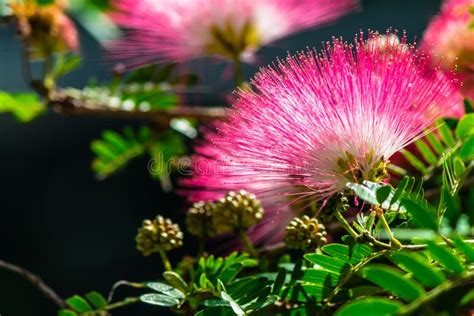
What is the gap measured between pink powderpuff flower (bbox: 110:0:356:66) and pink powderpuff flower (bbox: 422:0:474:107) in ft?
0.60

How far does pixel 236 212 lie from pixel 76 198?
4.80ft

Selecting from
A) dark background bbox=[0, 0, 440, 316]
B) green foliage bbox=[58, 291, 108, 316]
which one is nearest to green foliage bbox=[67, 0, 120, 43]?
dark background bbox=[0, 0, 440, 316]

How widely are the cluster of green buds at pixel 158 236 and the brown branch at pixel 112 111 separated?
335 millimetres

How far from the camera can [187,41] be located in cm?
105

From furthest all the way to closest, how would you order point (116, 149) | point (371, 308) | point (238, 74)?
point (116, 149)
point (238, 74)
point (371, 308)

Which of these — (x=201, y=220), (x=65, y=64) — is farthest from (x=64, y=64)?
(x=201, y=220)

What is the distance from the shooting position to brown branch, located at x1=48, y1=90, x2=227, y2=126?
1.08m

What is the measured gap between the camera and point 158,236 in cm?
75

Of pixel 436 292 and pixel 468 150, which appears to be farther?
pixel 468 150

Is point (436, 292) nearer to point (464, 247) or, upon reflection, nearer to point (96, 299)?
point (464, 247)

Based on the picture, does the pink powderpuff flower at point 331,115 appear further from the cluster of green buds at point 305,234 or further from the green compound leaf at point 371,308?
the green compound leaf at point 371,308

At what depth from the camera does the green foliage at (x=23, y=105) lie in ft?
3.66

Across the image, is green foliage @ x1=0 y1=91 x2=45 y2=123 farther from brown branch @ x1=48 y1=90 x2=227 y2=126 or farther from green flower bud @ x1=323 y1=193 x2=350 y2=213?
green flower bud @ x1=323 y1=193 x2=350 y2=213

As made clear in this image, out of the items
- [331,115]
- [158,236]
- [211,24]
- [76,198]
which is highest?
[211,24]
